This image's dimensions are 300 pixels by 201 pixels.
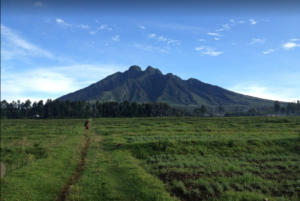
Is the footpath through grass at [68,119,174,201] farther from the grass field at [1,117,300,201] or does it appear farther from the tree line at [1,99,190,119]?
the tree line at [1,99,190,119]

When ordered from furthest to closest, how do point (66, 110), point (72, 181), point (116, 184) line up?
point (66, 110) → point (72, 181) → point (116, 184)

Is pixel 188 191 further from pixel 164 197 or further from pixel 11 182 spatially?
pixel 11 182

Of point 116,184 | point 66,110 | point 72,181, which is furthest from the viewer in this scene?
point 66,110

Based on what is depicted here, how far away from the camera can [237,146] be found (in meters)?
21.8

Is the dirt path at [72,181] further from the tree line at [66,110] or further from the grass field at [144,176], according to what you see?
the tree line at [66,110]

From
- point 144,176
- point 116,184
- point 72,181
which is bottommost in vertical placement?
point 72,181

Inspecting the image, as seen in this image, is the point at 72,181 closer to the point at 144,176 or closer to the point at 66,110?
the point at 144,176

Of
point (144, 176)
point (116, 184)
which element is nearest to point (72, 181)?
point (116, 184)

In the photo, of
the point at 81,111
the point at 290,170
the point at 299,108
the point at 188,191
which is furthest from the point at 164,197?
the point at 299,108

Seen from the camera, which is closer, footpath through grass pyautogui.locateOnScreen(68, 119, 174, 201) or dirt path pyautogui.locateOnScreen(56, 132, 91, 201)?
footpath through grass pyautogui.locateOnScreen(68, 119, 174, 201)

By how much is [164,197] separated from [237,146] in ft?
52.7

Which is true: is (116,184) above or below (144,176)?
below

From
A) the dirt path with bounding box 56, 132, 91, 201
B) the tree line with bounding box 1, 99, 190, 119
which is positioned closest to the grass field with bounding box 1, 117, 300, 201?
the dirt path with bounding box 56, 132, 91, 201

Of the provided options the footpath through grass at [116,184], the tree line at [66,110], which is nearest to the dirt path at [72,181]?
the footpath through grass at [116,184]
